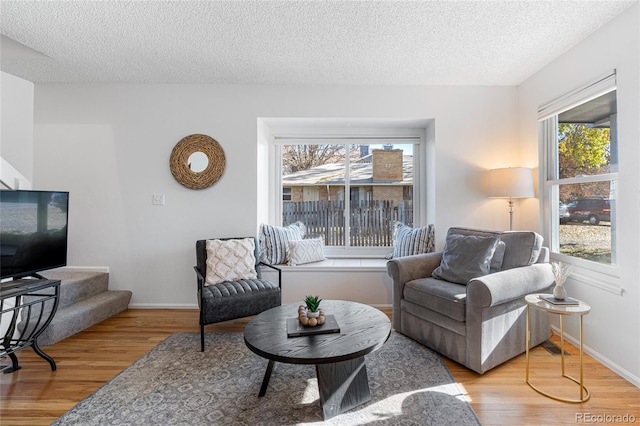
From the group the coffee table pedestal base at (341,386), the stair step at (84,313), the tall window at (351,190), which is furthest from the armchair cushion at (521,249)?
the stair step at (84,313)

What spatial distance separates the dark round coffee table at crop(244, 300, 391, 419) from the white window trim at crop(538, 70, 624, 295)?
1719mm

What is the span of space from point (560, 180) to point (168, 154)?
3.91 meters

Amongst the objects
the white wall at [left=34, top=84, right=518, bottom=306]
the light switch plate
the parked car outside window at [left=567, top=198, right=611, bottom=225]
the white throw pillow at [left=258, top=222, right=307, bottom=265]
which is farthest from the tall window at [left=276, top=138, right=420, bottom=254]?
the parked car outside window at [left=567, top=198, right=611, bottom=225]

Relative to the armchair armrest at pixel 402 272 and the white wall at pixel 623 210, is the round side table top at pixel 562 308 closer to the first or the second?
the white wall at pixel 623 210

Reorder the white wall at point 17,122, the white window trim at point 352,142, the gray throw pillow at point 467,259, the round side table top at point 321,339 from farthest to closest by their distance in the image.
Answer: the white window trim at point 352,142, the white wall at point 17,122, the gray throw pillow at point 467,259, the round side table top at point 321,339

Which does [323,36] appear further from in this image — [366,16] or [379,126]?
[379,126]

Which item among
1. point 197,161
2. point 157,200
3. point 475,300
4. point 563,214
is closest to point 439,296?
point 475,300

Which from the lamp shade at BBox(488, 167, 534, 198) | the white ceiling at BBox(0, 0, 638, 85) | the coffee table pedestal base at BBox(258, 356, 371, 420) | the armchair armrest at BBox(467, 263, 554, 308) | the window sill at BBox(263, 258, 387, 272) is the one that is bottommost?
the coffee table pedestal base at BBox(258, 356, 371, 420)

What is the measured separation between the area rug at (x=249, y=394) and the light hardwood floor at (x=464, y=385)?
12 cm

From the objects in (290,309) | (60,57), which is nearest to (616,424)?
(290,309)

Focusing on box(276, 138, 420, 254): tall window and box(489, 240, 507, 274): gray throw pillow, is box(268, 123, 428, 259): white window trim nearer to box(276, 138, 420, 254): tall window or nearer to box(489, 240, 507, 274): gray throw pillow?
box(276, 138, 420, 254): tall window

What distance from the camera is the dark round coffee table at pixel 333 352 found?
1.49 m

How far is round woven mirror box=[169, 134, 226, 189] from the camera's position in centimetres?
322

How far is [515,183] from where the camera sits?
9.18 ft
